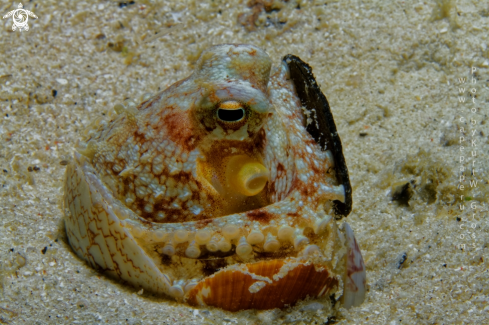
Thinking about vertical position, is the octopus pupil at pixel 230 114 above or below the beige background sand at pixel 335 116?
above

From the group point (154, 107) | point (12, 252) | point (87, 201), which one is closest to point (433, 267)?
point (154, 107)

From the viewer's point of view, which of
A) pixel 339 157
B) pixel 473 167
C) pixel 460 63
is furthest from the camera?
pixel 460 63

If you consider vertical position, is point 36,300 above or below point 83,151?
below

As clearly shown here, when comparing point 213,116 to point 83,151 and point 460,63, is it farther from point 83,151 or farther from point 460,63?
point 460,63
